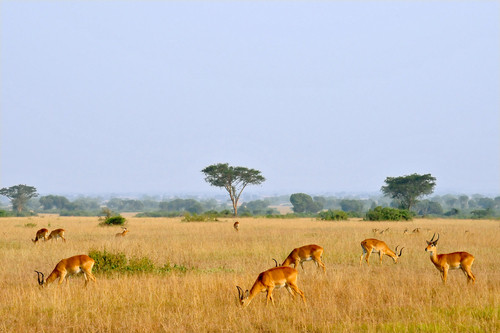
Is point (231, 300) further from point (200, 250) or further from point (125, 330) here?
point (200, 250)

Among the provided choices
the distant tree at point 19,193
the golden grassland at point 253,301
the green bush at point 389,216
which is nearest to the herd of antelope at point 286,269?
the golden grassland at point 253,301

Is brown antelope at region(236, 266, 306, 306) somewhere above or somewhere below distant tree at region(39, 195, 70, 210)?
below

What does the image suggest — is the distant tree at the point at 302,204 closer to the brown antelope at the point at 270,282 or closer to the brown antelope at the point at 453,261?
the brown antelope at the point at 453,261

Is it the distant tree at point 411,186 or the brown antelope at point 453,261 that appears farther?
the distant tree at point 411,186

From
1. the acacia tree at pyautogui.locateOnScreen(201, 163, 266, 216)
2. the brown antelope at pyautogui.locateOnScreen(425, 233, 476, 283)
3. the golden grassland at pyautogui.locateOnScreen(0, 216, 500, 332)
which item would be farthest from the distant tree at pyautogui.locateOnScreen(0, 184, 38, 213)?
the brown antelope at pyautogui.locateOnScreen(425, 233, 476, 283)

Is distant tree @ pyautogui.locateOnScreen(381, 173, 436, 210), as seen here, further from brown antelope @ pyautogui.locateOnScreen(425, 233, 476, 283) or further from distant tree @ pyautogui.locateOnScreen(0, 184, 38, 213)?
distant tree @ pyautogui.locateOnScreen(0, 184, 38, 213)

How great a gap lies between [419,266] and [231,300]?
22.6 ft

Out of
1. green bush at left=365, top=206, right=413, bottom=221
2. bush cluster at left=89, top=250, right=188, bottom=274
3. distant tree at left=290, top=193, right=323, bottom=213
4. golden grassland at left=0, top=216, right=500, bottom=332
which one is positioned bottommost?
golden grassland at left=0, top=216, right=500, bottom=332

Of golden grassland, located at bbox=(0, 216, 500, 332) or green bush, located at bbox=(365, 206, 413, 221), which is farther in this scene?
green bush, located at bbox=(365, 206, 413, 221)

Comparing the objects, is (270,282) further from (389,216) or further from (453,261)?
(389,216)

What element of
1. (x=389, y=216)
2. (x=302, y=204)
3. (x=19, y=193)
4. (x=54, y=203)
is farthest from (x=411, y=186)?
(x=54, y=203)

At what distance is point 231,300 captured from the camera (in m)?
9.62

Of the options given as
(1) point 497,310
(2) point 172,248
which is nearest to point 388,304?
(1) point 497,310

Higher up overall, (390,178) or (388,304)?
(390,178)
